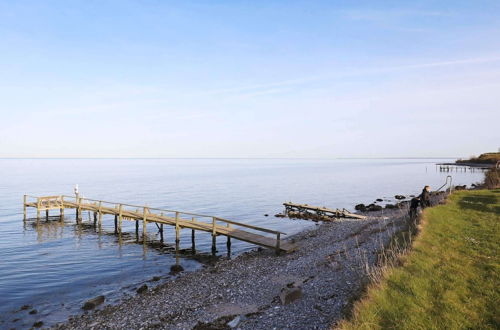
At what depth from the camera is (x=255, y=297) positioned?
15.1 m

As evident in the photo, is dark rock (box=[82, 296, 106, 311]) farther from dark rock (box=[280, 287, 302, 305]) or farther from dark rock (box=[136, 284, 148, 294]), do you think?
dark rock (box=[280, 287, 302, 305])

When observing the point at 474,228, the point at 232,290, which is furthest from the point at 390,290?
the point at 474,228

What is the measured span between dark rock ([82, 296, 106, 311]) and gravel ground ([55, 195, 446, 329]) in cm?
87

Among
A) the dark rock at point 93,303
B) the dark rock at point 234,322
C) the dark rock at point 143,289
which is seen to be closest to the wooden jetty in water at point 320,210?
the dark rock at point 143,289

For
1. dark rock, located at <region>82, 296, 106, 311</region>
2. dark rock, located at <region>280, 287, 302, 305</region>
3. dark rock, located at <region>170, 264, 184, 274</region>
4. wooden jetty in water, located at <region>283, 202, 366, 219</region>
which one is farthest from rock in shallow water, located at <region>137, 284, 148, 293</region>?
wooden jetty in water, located at <region>283, 202, 366, 219</region>

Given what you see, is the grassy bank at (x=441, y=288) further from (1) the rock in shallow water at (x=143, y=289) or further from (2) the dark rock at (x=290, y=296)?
(1) the rock in shallow water at (x=143, y=289)

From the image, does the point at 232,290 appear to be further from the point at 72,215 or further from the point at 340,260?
the point at 72,215

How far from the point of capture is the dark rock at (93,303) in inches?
715

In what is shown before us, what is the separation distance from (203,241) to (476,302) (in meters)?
27.2

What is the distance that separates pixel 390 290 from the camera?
9750 millimetres

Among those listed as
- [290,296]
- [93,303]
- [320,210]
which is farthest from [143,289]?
[320,210]

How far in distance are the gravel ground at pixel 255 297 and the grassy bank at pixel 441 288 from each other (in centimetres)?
143

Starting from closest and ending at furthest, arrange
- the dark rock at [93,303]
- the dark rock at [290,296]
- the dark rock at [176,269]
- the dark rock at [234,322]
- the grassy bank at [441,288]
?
1. the grassy bank at [441,288]
2. the dark rock at [234,322]
3. the dark rock at [290,296]
4. the dark rock at [93,303]
5. the dark rock at [176,269]

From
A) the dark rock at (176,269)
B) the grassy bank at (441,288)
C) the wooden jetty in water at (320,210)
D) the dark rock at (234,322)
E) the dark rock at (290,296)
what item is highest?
the grassy bank at (441,288)
